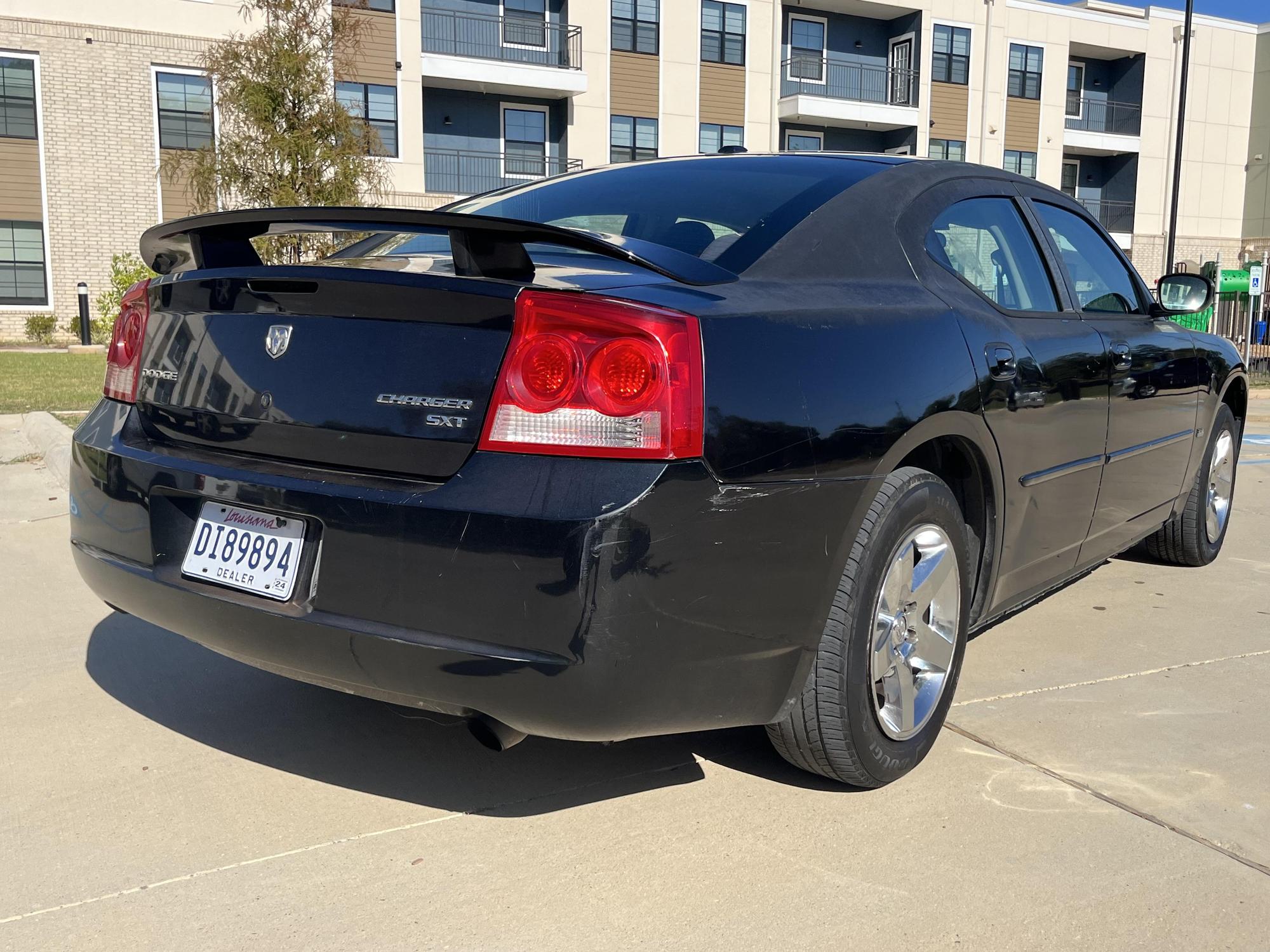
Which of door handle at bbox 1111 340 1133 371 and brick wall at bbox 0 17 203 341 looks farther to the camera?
brick wall at bbox 0 17 203 341

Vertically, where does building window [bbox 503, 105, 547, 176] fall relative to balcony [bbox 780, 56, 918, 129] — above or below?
below

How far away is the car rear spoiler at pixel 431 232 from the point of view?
89.1 inches

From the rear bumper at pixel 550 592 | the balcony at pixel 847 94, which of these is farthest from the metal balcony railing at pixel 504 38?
the rear bumper at pixel 550 592

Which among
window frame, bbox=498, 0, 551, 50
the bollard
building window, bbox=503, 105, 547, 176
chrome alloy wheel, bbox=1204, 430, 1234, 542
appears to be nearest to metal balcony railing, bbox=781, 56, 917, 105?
window frame, bbox=498, 0, 551, 50

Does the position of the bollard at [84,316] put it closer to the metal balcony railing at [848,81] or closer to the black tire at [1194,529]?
the metal balcony railing at [848,81]

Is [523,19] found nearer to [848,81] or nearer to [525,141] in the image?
[525,141]

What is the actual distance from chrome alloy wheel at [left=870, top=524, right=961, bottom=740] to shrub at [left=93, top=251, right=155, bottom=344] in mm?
21243

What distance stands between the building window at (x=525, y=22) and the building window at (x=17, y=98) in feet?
34.3

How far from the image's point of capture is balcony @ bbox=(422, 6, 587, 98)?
1064 inches

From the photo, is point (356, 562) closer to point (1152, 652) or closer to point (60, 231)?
point (1152, 652)

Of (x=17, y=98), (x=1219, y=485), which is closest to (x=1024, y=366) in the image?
(x=1219, y=485)

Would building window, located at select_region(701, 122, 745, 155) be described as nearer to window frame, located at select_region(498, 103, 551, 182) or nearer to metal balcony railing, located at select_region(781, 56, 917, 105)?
metal balcony railing, located at select_region(781, 56, 917, 105)

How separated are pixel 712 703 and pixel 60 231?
26.8 meters

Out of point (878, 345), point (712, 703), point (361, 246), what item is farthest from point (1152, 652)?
point (361, 246)
